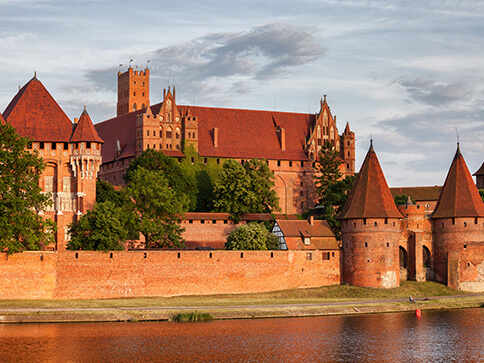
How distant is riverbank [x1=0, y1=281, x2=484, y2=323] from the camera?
159ft

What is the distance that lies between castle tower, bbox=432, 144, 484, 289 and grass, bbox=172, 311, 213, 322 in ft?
72.8

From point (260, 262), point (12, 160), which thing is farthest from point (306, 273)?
point (12, 160)

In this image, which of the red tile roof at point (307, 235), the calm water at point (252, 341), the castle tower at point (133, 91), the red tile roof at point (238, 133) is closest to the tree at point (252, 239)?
the red tile roof at point (307, 235)

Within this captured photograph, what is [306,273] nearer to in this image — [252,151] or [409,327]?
[409,327]

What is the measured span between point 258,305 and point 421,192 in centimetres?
4687

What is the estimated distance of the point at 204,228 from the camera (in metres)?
72.6

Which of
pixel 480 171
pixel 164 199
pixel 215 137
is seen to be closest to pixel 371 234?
pixel 164 199

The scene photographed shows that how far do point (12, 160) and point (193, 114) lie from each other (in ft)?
116

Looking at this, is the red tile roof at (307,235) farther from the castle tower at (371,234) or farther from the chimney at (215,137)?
the chimney at (215,137)

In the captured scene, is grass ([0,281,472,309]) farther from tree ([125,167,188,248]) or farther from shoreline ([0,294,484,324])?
tree ([125,167,188,248])

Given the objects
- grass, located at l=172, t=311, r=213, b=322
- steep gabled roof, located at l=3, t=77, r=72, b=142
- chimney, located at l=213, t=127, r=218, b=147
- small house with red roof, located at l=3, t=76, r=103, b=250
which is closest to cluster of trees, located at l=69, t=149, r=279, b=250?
small house with red roof, located at l=3, t=76, r=103, b=250

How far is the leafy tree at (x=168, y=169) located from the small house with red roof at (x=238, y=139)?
418cm

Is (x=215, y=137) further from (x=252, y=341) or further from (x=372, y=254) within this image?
(x=252, y=341)

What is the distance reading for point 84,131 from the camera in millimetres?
62062
